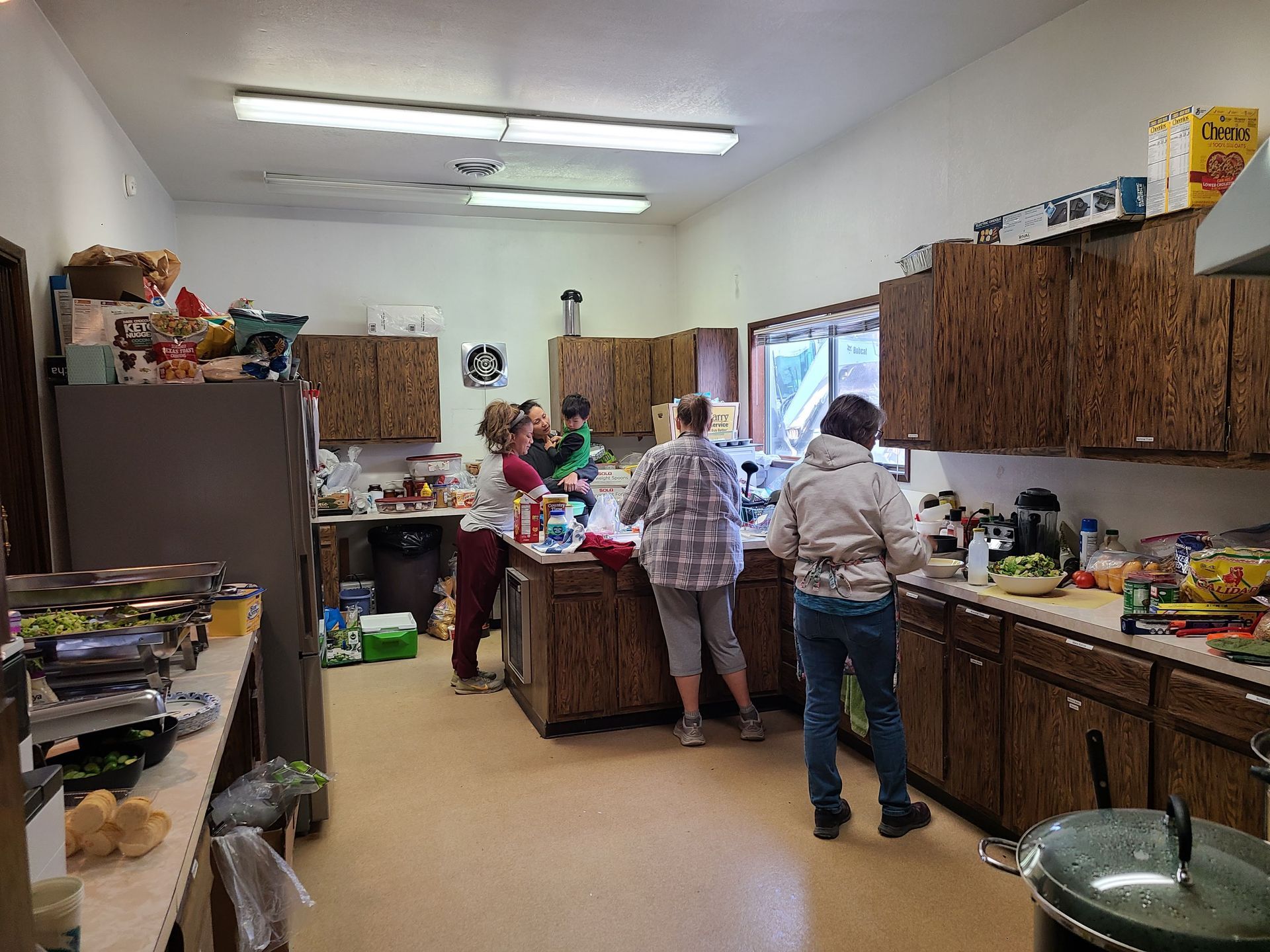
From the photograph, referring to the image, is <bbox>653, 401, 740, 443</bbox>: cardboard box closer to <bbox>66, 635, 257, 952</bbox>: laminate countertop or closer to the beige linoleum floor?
the beige linoleum floor

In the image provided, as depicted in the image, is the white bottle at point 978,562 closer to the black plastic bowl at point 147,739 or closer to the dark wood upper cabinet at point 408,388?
the black plastic bowl at point 147,739

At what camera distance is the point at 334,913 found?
2727mm

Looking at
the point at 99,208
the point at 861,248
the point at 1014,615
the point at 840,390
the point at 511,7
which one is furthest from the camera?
the point at 840,390

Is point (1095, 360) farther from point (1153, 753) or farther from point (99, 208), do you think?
point (99, 208)

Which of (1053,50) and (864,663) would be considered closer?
(864,663)

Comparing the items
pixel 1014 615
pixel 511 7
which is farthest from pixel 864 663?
pixel 511 7

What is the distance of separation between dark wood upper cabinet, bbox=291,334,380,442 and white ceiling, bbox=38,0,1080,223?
149 centimetres

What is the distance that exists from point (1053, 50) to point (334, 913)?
13.8ft

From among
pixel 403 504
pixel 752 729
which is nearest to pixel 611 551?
pixel 752 729

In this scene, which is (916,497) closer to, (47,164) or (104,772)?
(104,772)

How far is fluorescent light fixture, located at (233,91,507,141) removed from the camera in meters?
4.11

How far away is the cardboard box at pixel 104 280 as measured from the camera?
10.6 feet

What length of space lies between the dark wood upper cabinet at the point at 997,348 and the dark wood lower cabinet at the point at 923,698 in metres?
0.80

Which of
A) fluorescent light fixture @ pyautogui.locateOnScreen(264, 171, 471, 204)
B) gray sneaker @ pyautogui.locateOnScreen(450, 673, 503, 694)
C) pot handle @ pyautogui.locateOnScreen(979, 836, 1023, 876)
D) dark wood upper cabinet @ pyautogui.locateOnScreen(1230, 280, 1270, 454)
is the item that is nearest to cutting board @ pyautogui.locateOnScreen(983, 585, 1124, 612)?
dark wood upper cabinet @ pyautogui.locateOnScreen(1230, 280, 1270, 454)
